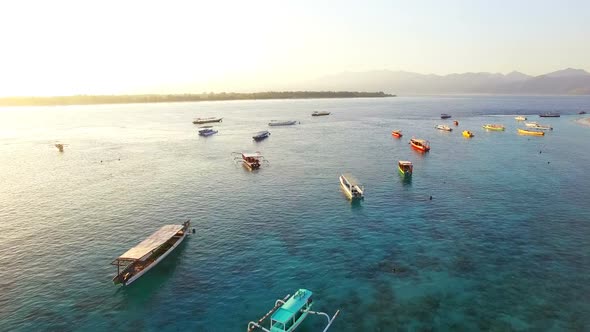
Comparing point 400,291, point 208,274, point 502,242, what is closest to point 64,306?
point 208,274

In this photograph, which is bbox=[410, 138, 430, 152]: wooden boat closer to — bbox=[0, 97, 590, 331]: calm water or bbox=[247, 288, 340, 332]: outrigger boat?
bbox=[0, 97, 590, 331]: calm water

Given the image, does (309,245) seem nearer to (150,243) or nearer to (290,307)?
(290,307)

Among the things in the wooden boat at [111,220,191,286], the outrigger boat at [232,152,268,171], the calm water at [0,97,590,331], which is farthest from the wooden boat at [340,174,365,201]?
the wooden boat at [111,220,191,286]

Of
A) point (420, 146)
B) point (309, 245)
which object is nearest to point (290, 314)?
point (309, 245)

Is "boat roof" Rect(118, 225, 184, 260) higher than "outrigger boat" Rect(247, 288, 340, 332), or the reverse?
"boat roof" Rect(118, 225, 184, 260)

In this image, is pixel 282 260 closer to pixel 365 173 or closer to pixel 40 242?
pixel 40 242
